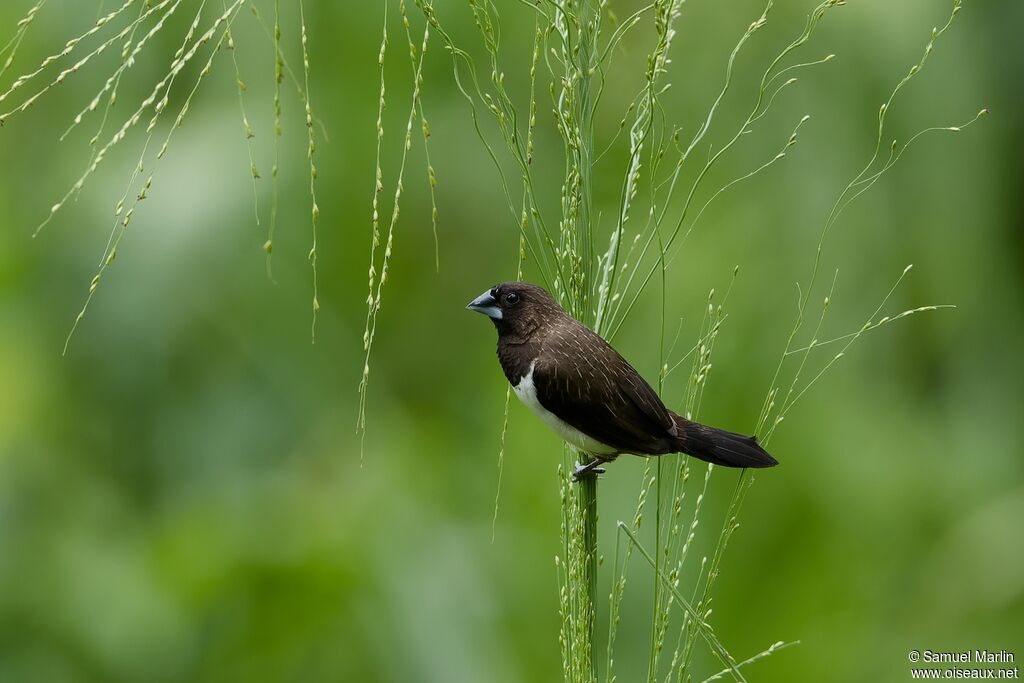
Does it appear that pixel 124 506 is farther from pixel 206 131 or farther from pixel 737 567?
pixel 737 567

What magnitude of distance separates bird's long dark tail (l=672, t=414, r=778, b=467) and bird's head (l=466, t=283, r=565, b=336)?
32cm

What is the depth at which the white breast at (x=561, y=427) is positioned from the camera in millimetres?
2004

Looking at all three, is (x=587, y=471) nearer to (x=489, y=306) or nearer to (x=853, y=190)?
(x=489, y=306)

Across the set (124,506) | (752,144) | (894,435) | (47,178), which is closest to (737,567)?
(894,435)

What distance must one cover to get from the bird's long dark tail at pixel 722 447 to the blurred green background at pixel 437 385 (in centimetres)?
109

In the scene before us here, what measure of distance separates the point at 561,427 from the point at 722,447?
28cm

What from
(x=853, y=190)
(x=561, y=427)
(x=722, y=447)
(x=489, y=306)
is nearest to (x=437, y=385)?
(x=853, y=190)

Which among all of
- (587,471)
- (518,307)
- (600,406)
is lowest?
(587,471)

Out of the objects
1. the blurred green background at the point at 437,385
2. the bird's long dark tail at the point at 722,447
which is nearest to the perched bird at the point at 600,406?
the bird's long dark tail at the point at 722,447

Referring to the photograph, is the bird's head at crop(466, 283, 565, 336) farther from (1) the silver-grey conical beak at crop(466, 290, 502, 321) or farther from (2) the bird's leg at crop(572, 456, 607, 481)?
(2) the bird's leg at crop(572, 456, 607, 481)

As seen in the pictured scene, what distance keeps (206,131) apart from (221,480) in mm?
1267

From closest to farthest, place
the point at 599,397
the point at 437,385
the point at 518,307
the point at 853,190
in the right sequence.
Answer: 1. the point at 599,397
2. the point at 518,307
3. the point at 853,190
4. the point at 437,385

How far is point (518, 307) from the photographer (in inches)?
82.4

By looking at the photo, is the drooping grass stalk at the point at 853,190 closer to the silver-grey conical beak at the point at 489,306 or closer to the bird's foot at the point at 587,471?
the bird's foot at the point at 587,471
